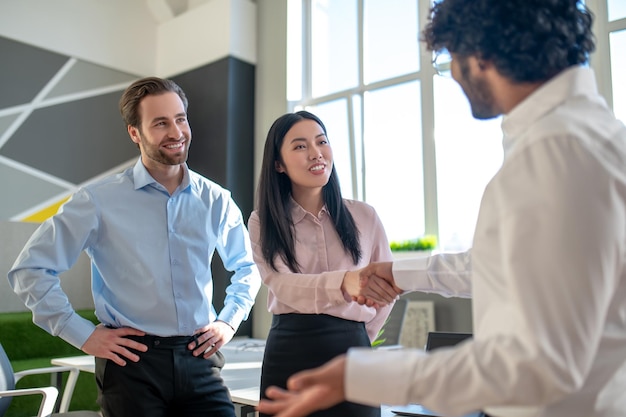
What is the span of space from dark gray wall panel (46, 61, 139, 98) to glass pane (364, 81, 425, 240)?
2997 mm

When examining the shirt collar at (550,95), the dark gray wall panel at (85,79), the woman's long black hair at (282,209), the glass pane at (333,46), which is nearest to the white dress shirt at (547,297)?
the shirt collar at (550,95)

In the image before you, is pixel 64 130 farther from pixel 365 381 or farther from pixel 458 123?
pixel 365 381

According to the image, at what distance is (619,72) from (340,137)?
2805 mm

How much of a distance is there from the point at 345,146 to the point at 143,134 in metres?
4.31

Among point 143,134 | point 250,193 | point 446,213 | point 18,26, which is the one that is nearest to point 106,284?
point 143,134

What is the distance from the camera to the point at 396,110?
5855 millimetres

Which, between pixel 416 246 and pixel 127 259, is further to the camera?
pixel 416 246

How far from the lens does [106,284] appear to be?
1.98 m

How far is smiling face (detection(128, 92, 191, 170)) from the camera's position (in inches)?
80.2

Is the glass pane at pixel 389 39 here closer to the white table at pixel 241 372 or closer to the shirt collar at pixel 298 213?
the white table at pixel 241 372

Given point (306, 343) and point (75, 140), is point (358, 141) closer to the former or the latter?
point (75, 140)

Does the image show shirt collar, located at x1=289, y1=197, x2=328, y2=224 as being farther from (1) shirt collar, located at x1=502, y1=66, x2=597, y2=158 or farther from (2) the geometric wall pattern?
(2) the geometric wall pattern

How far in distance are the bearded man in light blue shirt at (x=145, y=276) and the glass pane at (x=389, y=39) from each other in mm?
4069

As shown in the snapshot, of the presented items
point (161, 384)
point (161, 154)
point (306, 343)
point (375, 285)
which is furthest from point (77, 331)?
point (375, 285)
